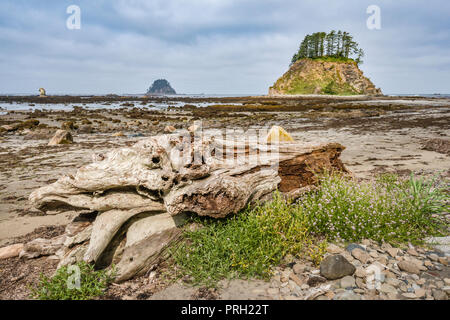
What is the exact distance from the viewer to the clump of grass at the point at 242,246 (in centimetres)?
355

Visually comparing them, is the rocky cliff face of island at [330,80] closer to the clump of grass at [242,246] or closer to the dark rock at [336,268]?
the clump of grass at [242,246]

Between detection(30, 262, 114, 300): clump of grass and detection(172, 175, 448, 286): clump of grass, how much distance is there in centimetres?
105

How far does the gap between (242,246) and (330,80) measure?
100 m

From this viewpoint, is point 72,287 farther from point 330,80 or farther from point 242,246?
point 330,80

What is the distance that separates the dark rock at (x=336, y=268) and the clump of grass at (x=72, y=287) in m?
2.94

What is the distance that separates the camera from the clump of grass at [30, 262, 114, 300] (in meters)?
3.20

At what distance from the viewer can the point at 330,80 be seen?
9162 cm

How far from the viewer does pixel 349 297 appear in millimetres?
3000

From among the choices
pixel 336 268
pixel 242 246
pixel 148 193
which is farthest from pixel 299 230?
pixel 148 193

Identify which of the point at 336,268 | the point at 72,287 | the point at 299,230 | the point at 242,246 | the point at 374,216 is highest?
the point at 374,216

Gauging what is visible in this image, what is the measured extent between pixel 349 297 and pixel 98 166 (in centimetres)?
402

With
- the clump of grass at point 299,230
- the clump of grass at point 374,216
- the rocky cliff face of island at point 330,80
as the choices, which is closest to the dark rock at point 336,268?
the clump of grass at point 299,230

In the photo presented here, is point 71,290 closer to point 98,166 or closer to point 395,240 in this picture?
point 98,166
